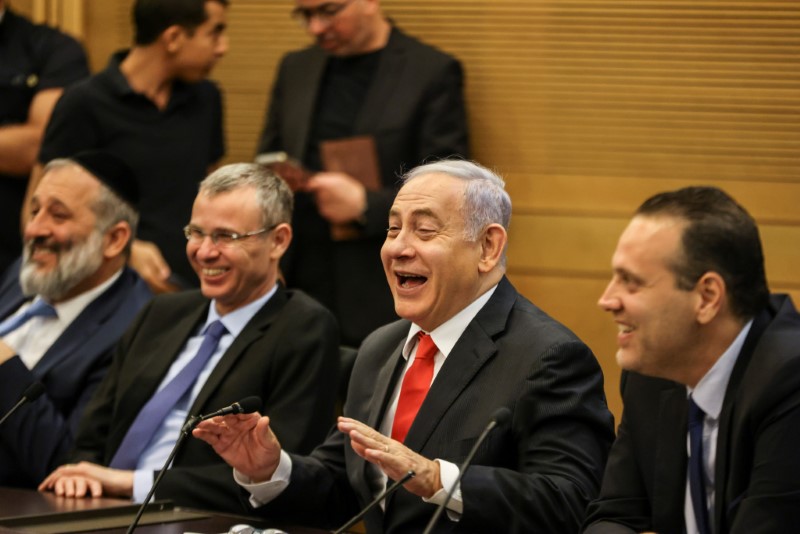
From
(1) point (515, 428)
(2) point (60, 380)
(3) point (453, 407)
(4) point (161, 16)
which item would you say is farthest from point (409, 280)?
(4) point (161, 16)

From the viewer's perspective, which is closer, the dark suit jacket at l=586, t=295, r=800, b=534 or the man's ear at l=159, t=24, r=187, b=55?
the dark suit jacket at l=586, t=295, r=800, b=534

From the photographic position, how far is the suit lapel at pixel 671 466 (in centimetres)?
282

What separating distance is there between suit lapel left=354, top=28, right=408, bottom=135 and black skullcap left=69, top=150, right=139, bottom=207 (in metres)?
0.95

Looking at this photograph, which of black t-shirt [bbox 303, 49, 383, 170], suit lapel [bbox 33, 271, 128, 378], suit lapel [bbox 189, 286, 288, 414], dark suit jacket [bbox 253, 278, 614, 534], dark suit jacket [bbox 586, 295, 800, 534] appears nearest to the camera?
dark suit jacket [bbox 586, 295, 800, 534]

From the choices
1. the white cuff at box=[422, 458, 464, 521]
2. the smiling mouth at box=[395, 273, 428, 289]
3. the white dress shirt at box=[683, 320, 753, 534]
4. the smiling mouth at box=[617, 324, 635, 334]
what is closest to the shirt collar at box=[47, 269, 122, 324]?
the smiling mouth at box=[395, 273, 428, 289]

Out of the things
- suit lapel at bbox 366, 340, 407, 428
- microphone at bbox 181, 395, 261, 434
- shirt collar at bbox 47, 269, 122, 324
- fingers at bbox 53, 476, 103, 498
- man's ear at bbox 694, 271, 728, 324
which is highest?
man's ear at bbox 694, 271, 728, 324

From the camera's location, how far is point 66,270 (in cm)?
450

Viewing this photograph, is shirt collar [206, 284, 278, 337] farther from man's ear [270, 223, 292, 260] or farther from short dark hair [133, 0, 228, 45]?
short dark hair [133, 0, 228, 45]

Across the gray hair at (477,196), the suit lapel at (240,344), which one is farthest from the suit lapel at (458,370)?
the suit lapel at (240,344)

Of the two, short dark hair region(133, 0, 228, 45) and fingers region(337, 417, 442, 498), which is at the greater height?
short dark hair region(133, 0, 228, 45)

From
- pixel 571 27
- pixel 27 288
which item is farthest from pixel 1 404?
pixel 571 27

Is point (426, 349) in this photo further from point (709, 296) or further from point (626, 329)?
point (709, 296)

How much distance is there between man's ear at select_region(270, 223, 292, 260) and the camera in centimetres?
412

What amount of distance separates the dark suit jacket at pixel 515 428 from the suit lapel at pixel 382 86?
6.63 feet
